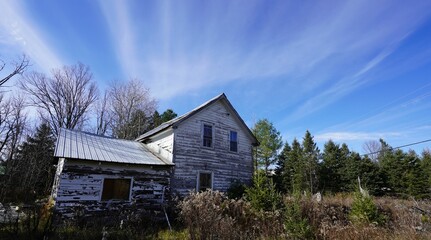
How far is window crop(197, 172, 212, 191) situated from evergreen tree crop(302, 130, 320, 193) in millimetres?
19649

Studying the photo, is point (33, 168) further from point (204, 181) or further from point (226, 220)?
point (226, 220)

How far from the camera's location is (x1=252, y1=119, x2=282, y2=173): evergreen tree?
106ft

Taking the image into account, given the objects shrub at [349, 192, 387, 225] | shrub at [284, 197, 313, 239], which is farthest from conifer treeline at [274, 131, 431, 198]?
shrub at [284, 197, 313, 239]

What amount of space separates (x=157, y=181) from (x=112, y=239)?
4667 millimetres

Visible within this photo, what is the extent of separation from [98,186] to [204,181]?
6.10 meters

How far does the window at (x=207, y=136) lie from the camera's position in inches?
608

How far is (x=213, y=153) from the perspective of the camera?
1545 cm

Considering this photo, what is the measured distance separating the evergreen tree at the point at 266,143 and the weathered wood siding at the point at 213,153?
49.7ft

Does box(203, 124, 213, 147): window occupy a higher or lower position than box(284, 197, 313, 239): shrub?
higher

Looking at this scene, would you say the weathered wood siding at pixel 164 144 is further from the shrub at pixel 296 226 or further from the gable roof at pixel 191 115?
the shrub at pixel 296 226

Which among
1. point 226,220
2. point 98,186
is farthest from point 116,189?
point 226,220

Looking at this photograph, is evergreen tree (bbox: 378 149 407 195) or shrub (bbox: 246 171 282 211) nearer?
shrub (bbox: 246 171 282 211)

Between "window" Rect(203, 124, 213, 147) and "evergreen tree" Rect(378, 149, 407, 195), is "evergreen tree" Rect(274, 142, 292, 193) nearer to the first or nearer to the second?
"evergreen tree" Rect(378, 149, 407, 195)

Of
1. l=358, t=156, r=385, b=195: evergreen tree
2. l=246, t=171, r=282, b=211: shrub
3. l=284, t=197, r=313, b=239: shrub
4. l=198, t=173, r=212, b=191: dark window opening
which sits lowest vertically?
l=284, t=197, r=313, b=239: shrub
